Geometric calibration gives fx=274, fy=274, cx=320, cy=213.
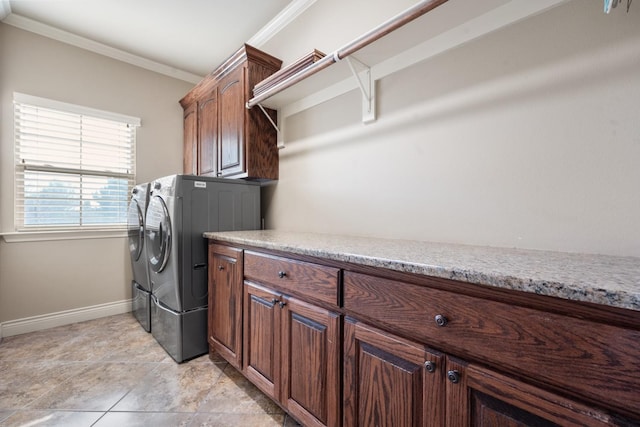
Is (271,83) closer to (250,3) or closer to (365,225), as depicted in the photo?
(250,3)

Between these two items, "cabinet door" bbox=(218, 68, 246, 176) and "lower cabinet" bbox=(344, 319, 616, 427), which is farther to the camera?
"cabinet door" bbox=(218, 68, 246, 176)

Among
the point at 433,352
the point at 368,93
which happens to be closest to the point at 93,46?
the point at 368,93

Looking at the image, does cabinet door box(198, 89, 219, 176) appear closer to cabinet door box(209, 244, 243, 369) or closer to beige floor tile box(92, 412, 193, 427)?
cabinet door box(209, 244, 243, 369)

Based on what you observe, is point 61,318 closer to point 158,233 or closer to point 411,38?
point 158,233

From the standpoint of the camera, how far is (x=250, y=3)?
212cm

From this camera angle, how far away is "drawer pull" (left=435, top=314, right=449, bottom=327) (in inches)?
29.2

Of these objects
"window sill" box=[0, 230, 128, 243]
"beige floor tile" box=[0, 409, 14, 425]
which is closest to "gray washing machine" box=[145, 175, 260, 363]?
"beige floor tile" box=[0, 409, 14, 425]

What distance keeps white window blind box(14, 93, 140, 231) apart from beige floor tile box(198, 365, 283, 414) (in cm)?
207

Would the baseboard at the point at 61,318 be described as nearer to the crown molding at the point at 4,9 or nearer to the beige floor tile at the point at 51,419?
the beige floor tile at the point at 51,419

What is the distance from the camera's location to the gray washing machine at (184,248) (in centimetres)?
184

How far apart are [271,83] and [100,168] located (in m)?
2.05

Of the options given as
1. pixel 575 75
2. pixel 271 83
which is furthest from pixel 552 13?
pixel 271 83

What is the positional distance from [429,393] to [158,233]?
1.96 m

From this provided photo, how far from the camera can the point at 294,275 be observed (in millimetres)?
1221
